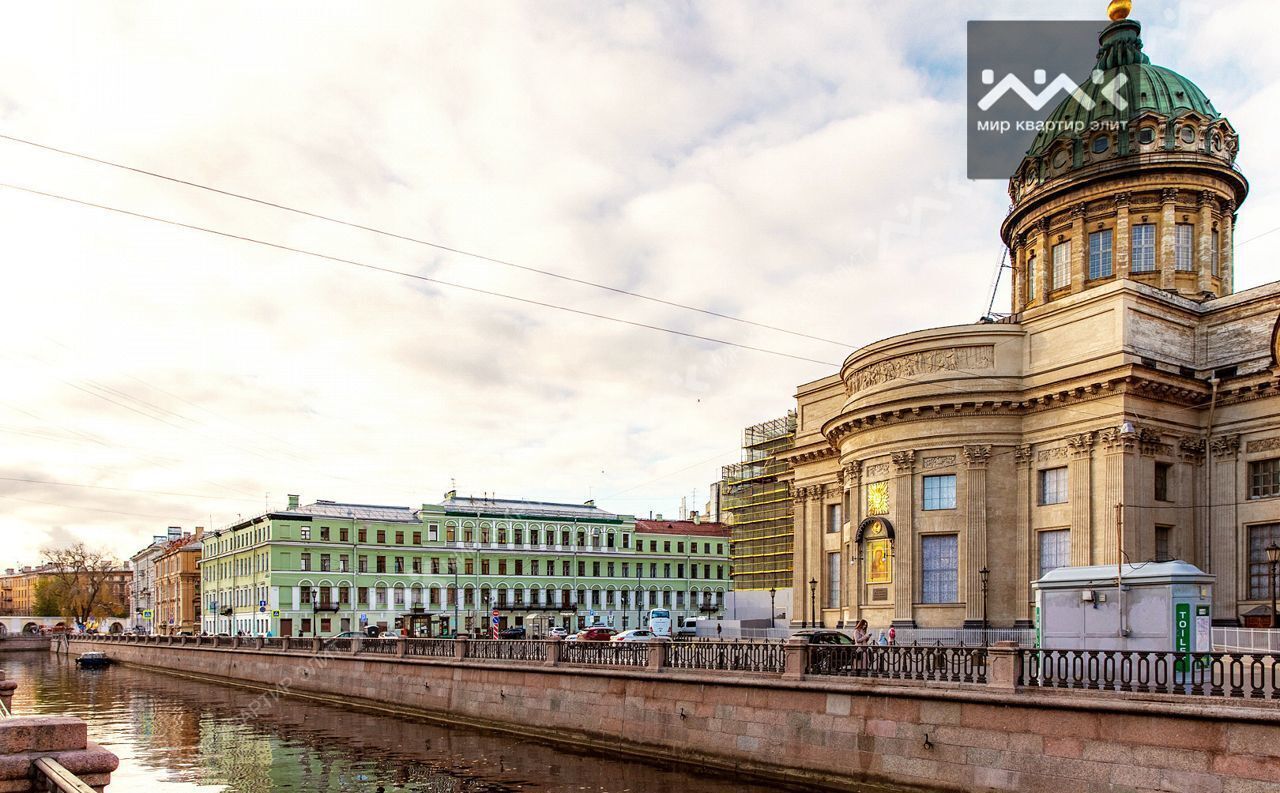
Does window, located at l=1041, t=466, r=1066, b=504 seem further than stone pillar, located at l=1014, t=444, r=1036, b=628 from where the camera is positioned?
No

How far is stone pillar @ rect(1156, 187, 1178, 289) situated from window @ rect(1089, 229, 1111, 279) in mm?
1974

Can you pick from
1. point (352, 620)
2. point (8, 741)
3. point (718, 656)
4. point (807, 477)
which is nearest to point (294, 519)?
point (352, 620)

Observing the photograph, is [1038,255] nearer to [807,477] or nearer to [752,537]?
[807,477]

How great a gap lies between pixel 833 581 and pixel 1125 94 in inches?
1020

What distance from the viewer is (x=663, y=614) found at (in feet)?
227

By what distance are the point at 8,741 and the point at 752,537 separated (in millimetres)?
62121

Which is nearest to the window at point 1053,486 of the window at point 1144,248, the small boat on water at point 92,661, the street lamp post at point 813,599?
the window at point 1144,248

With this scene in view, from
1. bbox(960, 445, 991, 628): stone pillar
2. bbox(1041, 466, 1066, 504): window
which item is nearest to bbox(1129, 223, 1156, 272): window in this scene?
bbox(1041, 466, 1066, 504): window

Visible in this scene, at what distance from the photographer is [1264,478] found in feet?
113

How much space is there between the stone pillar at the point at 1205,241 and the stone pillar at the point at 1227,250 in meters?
1.29

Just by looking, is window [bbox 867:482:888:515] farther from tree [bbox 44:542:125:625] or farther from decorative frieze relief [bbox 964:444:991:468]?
tree [bbox 44:542:125:625]

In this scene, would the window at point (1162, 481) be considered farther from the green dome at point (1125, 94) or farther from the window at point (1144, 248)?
the green dome at point (1125, 94)

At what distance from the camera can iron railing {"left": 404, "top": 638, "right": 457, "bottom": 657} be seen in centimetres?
3691

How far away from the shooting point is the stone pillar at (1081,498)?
34438 millimetres
